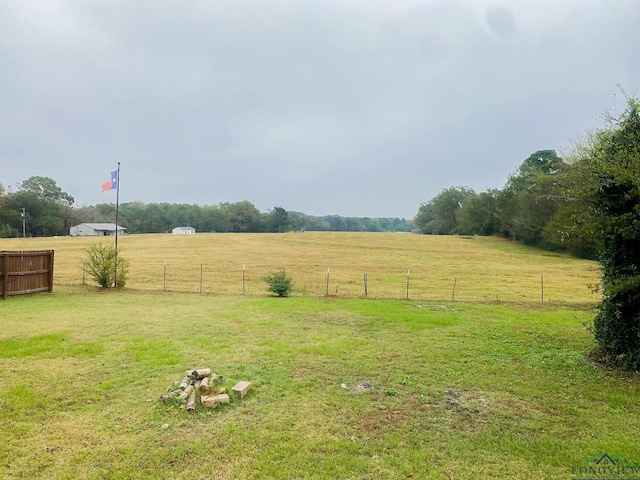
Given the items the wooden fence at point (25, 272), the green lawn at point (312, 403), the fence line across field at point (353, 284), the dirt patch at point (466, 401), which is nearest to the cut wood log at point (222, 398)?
the green lawn at point (312, 403)

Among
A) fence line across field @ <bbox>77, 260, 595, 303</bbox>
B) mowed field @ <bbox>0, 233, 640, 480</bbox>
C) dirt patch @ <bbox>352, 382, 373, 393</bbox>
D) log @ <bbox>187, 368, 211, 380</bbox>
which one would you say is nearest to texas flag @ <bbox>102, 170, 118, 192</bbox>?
fence line across field @ <bbox>77, 260, 595, 303</bbox>

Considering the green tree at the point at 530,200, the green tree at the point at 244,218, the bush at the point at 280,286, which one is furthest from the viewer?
the green tree at the point at 244,218

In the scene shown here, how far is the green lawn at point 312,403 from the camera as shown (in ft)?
11.2

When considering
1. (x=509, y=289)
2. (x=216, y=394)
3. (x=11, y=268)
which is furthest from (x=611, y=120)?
(x=11, y=268)

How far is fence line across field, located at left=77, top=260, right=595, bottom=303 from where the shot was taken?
53.3 feet

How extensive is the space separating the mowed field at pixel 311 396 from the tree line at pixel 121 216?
236ft

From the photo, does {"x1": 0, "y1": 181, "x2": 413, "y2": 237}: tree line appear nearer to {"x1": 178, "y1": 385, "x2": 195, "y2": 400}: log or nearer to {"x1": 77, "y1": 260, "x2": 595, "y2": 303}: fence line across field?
{"x1": 77, "y1": 260, "x2": 595, "y2": 303}: fence line across field

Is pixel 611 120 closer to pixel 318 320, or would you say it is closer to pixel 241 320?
pixel 318 320

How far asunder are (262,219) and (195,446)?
303ft

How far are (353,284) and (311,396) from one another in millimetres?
15681

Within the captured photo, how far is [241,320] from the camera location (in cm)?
970

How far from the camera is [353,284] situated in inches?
Result: 803

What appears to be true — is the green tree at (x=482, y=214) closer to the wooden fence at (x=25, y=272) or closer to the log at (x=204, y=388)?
the wooden fence at (x=25, y=272)

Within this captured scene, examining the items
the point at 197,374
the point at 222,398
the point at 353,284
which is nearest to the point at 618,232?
the point at 222,398
